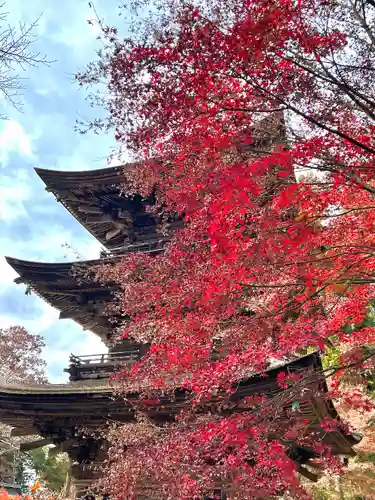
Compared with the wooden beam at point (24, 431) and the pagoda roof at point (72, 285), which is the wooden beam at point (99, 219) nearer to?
the pagoda roof at point (72, 285)

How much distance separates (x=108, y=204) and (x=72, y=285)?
271 centimetres

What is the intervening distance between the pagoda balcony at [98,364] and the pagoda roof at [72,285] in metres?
0.90

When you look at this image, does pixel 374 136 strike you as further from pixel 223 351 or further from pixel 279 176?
pixel 223 351

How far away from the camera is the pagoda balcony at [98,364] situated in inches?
353

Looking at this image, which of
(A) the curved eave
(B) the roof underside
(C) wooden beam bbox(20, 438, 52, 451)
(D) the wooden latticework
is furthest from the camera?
(A) the curved eave

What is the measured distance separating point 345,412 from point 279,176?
10193 mm

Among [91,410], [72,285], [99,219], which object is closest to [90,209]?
[99,219]

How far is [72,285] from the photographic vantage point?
1001cm

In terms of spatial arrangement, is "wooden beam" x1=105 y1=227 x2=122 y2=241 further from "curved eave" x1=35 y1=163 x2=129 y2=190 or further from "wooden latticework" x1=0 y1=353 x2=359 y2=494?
"wooden latticework" x1=0 y1=353 x2=359 y2=494

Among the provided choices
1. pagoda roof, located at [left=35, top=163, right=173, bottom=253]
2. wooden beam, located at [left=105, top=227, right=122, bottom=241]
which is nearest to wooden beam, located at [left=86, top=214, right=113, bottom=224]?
pagoda roof, located at [left=35, top=163, right=173, bottom=253]

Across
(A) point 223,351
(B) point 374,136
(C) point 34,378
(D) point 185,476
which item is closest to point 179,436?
(D) point 185,476

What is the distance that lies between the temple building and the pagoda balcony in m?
0.02

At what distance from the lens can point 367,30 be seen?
4.79 m

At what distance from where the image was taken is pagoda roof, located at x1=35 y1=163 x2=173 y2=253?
10.8 meters
